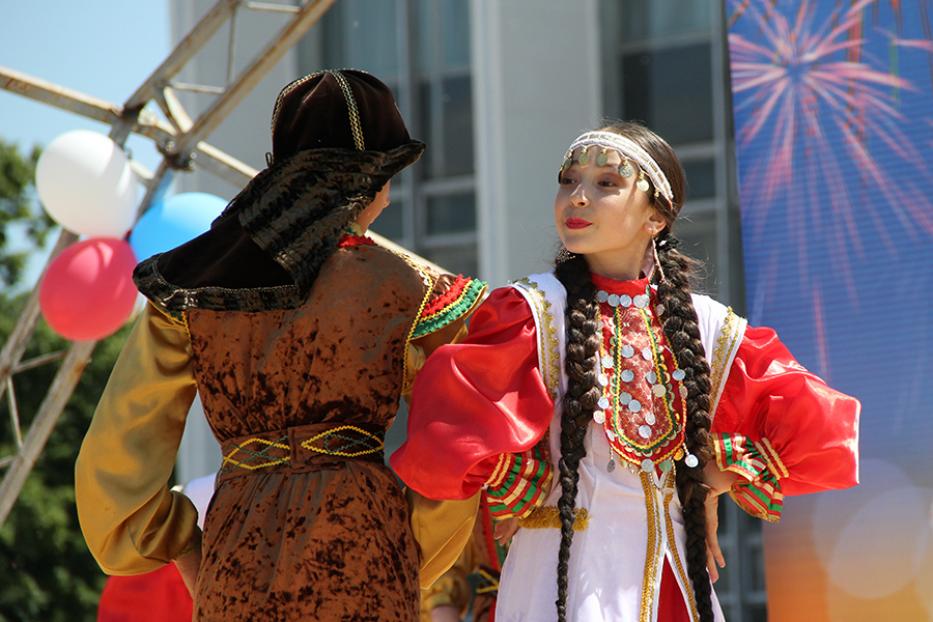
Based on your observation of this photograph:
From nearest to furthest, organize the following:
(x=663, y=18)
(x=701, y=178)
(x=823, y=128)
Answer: (x=823, y=128)
(x=701, y=178)
(x=663, y=18)

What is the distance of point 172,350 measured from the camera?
3.20 m

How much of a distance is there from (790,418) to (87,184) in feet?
10.7

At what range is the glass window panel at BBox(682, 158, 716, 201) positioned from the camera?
8.30 m

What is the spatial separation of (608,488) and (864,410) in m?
1.29

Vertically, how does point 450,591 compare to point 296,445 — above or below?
below

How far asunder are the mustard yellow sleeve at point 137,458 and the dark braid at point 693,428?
1019 millimetres

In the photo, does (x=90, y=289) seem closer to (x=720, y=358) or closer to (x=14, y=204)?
(x=720, y=358)

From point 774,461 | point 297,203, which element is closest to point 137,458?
point 297,203

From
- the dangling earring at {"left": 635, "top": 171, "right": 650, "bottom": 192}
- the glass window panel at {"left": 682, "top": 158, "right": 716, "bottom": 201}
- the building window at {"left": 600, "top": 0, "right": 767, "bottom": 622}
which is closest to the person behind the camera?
the dangling earring at {"left": 635, "top": 171, "right": 650, "bottom": 192}

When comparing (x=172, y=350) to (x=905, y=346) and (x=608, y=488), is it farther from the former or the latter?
(x=905, y=346)

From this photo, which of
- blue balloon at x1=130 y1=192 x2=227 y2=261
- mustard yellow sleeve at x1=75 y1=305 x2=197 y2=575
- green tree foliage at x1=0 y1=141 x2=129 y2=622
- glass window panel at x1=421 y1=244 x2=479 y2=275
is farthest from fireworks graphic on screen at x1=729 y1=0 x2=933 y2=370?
green tree foliage at x1=0 y1=141 x2=129 y2=622

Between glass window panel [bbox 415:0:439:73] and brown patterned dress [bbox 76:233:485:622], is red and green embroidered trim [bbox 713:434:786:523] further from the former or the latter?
glass window panel [bbox 415:0:439:73]

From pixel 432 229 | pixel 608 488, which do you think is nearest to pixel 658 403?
pixel 608 488

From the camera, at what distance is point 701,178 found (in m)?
8.35
